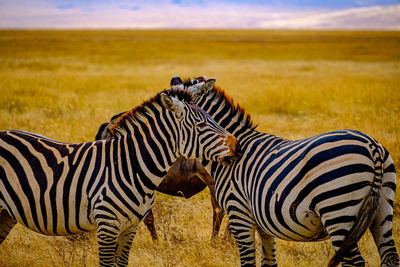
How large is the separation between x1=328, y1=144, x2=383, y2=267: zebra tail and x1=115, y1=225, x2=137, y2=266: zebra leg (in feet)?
6.12

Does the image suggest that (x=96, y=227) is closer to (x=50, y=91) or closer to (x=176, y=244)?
(x=176, y=244)

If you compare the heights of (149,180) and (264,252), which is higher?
(149,180)

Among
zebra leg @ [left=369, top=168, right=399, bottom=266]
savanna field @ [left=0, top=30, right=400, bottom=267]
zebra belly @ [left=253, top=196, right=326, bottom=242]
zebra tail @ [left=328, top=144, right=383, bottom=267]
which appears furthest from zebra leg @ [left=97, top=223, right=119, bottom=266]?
zebra leg @ [left=369, top=168, right=399, bottom=266]

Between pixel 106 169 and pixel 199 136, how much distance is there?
894mm

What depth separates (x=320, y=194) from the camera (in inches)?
113

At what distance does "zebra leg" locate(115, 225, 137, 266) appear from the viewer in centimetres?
374

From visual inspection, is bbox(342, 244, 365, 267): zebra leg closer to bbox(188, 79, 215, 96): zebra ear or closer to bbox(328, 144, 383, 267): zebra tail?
bbox(328, 144, 383, 267): zebra tail

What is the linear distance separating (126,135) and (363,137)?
2.10 meters

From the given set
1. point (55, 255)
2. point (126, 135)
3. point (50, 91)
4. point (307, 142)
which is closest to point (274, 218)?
point (307, 142)

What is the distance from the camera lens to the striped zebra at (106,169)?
11.2ft

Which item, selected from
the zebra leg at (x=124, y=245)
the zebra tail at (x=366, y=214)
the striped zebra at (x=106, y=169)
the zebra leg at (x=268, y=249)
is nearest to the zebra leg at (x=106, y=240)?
the striped zebra at (x=106, y=169)

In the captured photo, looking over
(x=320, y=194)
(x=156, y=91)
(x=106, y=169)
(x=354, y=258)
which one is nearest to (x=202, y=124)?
(x=106, y=169)

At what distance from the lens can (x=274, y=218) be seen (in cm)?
315

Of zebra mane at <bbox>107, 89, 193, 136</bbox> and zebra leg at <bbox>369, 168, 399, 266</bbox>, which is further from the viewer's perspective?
zebra mane at <bbox>107, 89, 193, 136</bbox>
